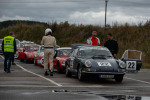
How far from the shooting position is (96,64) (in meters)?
15.7

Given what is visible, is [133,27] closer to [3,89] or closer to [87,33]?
[87,33]

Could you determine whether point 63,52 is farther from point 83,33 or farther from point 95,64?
point 83,33

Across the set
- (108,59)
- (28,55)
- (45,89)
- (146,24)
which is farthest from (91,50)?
(146,24)

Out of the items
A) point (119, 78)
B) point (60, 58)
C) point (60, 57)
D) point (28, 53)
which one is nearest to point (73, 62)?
point (119, 78)

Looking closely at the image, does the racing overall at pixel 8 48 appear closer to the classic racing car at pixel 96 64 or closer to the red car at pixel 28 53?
the classic racing car at pixel 96 64

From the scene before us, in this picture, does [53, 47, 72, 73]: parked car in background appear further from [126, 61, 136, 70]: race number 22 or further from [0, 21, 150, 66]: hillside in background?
[0, 21, 150, 66]: hillside in background

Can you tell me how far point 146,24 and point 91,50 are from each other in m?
36.4

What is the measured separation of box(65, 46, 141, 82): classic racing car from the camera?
15.5 metres

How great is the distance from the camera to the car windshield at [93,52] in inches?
664

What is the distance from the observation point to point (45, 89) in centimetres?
1277

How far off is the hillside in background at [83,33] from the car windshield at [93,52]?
55.8 ft

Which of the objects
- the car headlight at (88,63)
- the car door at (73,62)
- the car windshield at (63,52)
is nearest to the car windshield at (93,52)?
the car door at (73,62)

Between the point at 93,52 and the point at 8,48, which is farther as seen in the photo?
the point at 8,48

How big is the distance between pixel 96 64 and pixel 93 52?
137 cm
